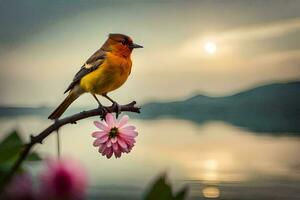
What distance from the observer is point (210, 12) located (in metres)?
1.14

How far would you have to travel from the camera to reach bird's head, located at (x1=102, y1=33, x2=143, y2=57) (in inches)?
43.9

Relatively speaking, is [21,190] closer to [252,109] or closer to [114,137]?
[114,137]

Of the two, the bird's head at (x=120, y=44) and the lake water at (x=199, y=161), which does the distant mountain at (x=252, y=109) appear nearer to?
the lake water at (x=199, y=161)

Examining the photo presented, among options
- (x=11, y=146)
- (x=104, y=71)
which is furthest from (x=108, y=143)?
(x=11, y=146)

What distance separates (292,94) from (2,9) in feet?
2.11

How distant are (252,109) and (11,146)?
0.94 metres

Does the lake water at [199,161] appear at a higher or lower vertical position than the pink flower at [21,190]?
Result: lower

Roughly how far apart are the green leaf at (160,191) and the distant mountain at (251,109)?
90 cm

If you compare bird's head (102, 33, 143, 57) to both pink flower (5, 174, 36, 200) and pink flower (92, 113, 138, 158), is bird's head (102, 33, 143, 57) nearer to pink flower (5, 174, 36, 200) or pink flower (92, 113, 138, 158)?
pink flower (92, 113, 138, 158)

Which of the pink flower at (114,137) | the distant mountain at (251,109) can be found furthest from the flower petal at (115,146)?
the distant mountain at (251,109)

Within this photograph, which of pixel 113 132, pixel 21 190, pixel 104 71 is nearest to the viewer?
pixel 21 190

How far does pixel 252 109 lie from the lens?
1.15 metres

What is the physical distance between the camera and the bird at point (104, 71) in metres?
1.07

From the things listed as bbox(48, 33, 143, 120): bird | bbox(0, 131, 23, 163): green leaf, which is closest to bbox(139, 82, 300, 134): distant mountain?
bbox(48, 33, 143, 120): bird
